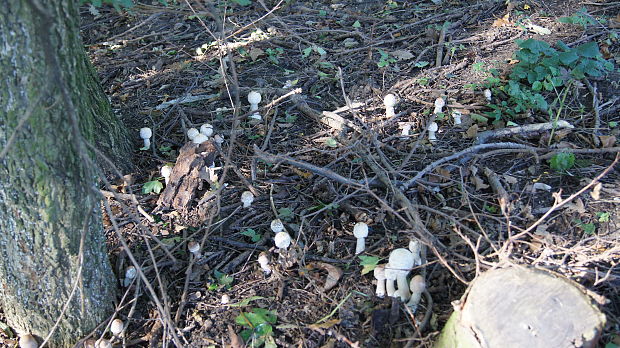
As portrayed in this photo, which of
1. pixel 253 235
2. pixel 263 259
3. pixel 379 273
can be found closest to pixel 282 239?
pixel 263 259

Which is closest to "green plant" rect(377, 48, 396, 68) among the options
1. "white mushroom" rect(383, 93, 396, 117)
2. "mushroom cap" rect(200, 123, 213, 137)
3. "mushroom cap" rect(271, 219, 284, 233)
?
"white mushroom" rect(383, 93, 396, 117)

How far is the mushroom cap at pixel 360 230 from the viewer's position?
3250 millimetres

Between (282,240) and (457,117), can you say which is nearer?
(282,240)

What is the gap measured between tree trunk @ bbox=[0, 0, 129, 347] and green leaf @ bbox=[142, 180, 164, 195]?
35.7 inches

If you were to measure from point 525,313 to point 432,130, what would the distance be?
6.85 ft

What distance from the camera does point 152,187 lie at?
12.7ft

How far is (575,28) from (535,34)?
43 centimetres

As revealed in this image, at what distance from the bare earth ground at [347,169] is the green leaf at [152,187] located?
0.07m

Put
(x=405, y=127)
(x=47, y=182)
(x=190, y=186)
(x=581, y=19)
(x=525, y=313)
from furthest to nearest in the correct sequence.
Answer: (x=581, y=19)
(x=405, y=127)
(x=190, y=186)
(x=47, y=182)
(x=525, y=313)

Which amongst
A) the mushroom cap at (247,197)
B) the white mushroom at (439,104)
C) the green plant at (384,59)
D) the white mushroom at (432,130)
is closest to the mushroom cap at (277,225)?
the mushroom cap at (247,197)

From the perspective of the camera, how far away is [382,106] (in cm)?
465

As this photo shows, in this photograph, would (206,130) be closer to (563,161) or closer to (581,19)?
(563,161)

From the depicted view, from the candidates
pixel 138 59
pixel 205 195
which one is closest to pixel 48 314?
pixel 205 195

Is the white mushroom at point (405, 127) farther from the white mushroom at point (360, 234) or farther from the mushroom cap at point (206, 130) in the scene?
the mushroom cap at point (206, 130)
